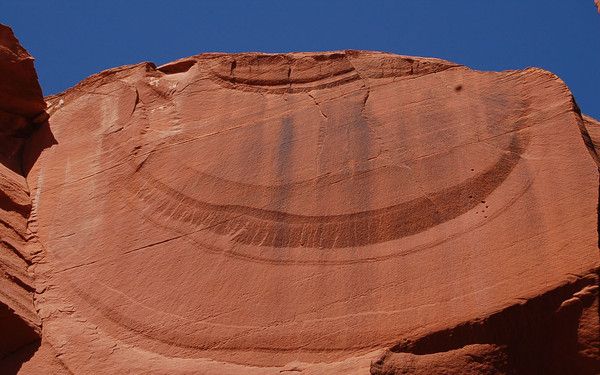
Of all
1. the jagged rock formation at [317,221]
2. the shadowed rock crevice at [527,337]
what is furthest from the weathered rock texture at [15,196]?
the shadowed rock crevice at [527,337]

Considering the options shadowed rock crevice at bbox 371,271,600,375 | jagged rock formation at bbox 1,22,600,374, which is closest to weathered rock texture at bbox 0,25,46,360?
jagged rock formation at bbox 1,22,600,374

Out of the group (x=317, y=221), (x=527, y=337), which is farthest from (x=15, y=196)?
(x=527, y=337)

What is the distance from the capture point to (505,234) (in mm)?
6395

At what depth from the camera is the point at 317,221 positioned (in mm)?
6777

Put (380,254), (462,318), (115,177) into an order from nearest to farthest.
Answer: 1. (462,318)
2. (380,254)
3. (115,177)

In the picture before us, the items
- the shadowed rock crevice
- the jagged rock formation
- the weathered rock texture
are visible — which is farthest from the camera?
the weathered rock texture

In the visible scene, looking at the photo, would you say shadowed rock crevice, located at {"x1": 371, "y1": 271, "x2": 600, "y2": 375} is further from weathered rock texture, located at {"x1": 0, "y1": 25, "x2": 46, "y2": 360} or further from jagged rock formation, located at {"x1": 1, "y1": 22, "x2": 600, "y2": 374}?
weathered rock texture, located at {"x1": 0, "y1": 25, "x2": 46, "y2": 360}

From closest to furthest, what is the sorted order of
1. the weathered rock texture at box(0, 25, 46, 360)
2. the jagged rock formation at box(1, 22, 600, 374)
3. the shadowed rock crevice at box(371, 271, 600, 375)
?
the shadowed rock crevice at box(371, 271, 600, 375), the jagged rock formation at box(1, 22, 600, 374), the weathered rock texture at box(0, 25, 46, 360)

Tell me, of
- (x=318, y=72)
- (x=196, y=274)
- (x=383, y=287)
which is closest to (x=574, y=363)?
(x=383, y=287)

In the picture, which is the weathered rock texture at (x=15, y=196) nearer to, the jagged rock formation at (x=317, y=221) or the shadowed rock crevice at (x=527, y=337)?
the jagged rock formation at (x=317, y=221)

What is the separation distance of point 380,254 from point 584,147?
1437 mm

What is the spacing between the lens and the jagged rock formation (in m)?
6.12

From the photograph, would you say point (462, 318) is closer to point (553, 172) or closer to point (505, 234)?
point (505, 234)

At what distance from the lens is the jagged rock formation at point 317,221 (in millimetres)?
6125
